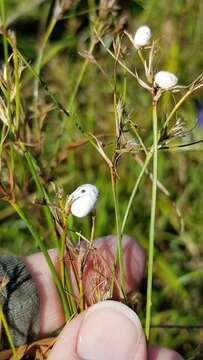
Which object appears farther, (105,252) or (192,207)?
(192,207)

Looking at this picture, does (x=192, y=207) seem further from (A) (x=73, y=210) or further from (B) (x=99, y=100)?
(A) (x=73, y=210)

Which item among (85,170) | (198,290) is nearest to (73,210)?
(198,290)

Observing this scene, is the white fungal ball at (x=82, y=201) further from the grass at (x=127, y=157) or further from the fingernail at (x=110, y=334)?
the grass at (x=127, y=157)

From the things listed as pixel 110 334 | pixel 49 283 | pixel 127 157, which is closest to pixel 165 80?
pixel 110 334

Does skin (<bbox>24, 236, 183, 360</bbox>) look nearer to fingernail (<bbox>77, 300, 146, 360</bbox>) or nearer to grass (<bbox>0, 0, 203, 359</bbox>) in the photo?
fingernail (<bbox>77, 300, 146, 360</bbox>)

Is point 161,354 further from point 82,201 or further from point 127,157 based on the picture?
point 127,157

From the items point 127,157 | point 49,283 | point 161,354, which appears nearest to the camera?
point 161,354

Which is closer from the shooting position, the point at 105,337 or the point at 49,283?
the point at 105,337

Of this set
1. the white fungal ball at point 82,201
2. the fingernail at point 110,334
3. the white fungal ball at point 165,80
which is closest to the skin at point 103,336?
the fingernail at point 110,334
